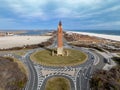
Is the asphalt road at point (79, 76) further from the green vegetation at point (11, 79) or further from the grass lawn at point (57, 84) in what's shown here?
the green vegetation at point (11, 79)

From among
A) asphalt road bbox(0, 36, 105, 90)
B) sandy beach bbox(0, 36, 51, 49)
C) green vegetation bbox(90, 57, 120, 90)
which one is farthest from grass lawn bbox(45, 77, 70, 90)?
sandy beach bbox(0, 36, 51, 49)

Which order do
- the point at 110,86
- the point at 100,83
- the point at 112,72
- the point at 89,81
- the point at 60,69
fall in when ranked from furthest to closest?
the point at 60,69
the point at 112,72
the point at 89,81
the point at 100,83
the point at 110,86

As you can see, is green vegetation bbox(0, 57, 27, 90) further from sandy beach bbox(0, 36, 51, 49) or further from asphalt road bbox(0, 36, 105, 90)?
sandy beach bbox(0, 36, 51, 49)

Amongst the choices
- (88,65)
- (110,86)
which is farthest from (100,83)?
(88,65)

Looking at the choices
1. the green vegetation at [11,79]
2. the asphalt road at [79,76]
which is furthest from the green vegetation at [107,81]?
the green vegetation at [11,79]

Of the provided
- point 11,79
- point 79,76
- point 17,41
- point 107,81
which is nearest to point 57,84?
point 79,76

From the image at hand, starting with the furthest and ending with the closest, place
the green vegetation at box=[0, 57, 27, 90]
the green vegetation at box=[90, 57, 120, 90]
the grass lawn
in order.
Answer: the grass lawn < the green vegetation at box=[0, 57, 27, 90] < the green vegetation at box=[90, 57, 120, 90]

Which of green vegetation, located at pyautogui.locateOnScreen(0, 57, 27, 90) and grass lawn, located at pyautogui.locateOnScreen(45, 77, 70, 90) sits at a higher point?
green vegetation, located at pyautogui.locateOnScreen(0, 57, 27, 90)

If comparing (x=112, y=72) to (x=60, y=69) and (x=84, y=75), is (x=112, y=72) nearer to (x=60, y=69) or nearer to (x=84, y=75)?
(x=84, y=75)
